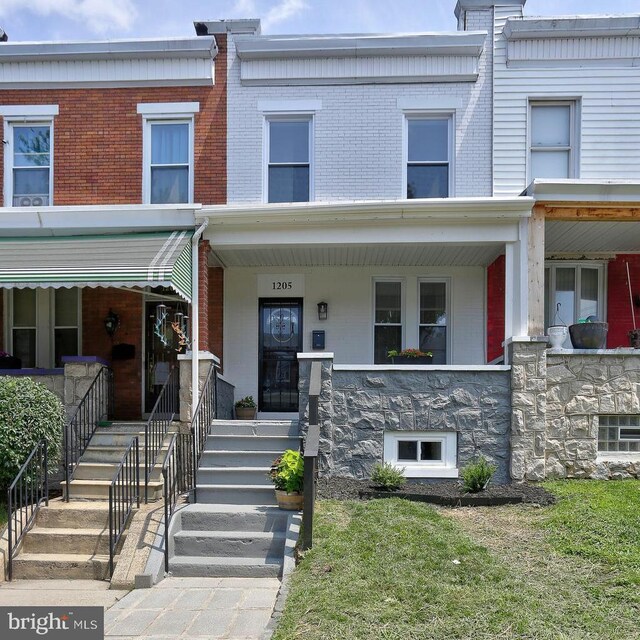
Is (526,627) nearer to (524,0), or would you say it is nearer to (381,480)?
(381,480)

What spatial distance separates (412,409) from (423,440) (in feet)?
1.47

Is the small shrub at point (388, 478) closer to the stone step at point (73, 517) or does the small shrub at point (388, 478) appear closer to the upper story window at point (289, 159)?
the stone step at point (73, 517)

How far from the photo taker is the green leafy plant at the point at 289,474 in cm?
778

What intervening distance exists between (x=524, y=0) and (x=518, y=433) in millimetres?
7329

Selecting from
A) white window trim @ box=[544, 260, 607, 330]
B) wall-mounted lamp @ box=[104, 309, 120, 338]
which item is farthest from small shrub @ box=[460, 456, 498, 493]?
wall-mounted lamp @ box=[104, 309, 120, 338]

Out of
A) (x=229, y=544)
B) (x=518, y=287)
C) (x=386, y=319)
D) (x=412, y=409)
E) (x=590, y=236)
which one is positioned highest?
(x=590, y=236)

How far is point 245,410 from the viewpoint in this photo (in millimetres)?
11609

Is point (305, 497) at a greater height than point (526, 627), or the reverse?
point (305, 497)

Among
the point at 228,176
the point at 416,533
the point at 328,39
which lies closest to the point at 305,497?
the point at 416,533

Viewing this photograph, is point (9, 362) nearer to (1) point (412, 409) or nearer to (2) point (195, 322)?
(2) point (195, 322)

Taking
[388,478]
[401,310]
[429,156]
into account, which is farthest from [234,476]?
[429,156]

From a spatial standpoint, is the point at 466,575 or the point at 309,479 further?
the point at 309,479

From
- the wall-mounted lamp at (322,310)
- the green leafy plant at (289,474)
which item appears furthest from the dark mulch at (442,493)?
the wall-mounted lamp at (322,310)

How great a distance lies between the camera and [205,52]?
453 inches
